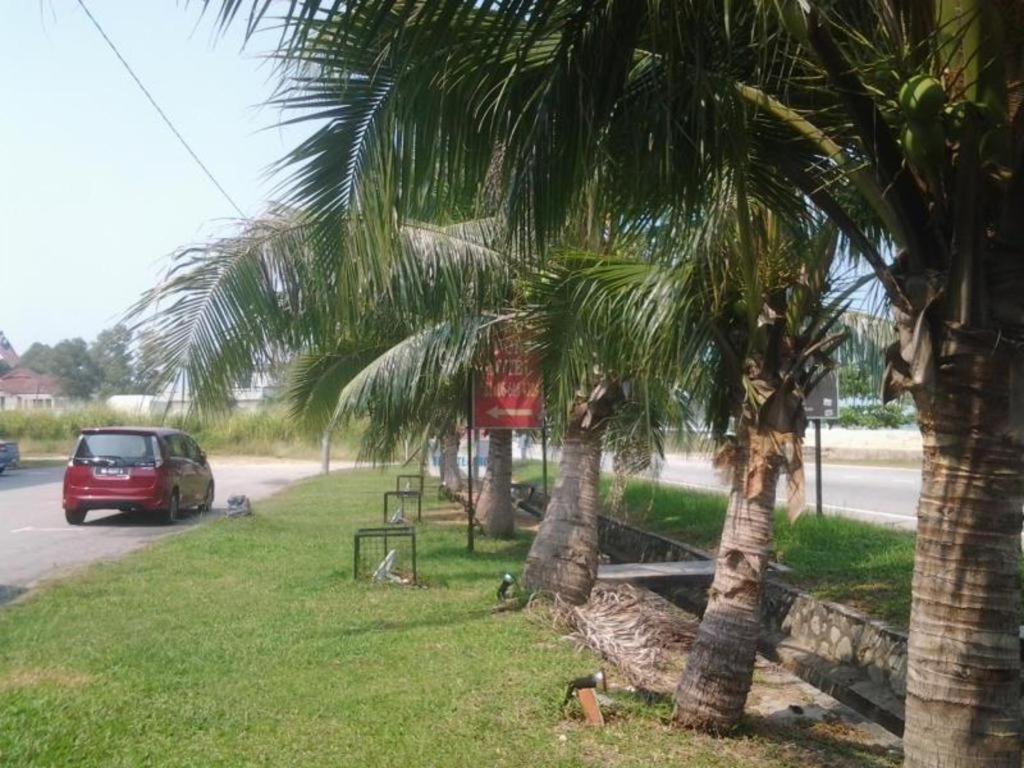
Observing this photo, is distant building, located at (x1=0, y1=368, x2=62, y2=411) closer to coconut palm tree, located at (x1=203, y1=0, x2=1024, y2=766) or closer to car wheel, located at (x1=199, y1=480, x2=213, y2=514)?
car wheel, located at (x1=199, y1=480, x2=213, y2=514)

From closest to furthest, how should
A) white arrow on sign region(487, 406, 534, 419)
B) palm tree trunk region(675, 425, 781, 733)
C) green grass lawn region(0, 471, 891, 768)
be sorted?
green grass lawn region(0, 471, 891, 768) < palm tree trunk region(675, 425, 781, 733) < white arrow on sign region(487, 406, 534, 419)

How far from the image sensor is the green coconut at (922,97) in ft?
9.83

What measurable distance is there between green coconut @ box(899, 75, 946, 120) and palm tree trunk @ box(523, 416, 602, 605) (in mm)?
6824

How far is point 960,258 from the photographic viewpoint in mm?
3238

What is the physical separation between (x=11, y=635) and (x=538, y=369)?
4.69 metres

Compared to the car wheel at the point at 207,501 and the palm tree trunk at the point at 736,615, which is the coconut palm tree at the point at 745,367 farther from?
the car wheel at the point at 207,501

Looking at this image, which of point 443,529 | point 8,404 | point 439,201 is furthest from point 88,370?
point 439,201

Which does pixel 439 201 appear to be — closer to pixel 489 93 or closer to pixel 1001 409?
pixel 489 93

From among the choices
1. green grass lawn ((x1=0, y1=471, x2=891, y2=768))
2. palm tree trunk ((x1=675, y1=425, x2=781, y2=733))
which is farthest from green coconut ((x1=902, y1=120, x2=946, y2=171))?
green grass lawn ((x1=0, y1=471, x2=891, y2=768))

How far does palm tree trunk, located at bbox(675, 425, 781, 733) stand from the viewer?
5785mm

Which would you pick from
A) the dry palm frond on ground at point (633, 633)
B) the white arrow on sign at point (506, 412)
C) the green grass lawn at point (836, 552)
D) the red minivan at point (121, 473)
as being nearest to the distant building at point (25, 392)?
the red minivan at point (121, 473)

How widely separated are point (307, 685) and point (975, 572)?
15.0ft

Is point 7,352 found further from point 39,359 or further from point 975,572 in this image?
point 975,572

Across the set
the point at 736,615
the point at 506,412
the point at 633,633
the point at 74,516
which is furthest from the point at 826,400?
the point at 74,516
